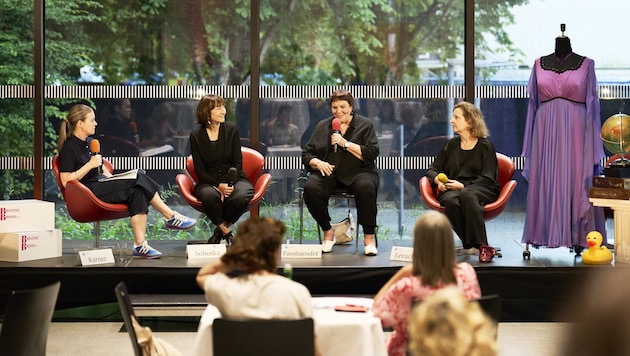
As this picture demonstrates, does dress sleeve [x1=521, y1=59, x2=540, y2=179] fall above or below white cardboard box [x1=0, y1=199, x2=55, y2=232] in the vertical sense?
above

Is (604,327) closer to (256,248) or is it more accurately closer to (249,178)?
(256,248)

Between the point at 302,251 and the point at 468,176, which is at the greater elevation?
the point at 468,176

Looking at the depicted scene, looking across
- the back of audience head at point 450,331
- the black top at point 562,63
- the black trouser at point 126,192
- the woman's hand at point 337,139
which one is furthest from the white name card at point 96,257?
the back of audience head at point 450,331

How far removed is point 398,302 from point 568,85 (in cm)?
367

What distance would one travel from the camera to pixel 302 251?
21.7 ft

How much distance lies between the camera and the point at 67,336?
5961 mm

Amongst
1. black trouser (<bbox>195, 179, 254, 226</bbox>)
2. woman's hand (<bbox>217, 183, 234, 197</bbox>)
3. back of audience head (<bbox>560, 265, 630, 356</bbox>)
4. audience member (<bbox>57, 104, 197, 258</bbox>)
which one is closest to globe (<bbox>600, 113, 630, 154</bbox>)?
black trouser (<bbox>195, 179, 254, 226</bbox>)

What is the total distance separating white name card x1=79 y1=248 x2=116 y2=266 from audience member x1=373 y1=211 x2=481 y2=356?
3.19 m

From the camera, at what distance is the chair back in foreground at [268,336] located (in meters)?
3.27

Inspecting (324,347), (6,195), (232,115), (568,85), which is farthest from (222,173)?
(324,347)

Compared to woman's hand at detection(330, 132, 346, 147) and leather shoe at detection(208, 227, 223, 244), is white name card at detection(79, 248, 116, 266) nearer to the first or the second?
leather shoe at detection(208, 227, 223, 244)

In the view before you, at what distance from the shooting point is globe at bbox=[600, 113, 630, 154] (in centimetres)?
668

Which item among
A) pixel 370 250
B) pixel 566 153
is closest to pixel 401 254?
pixel 370 250

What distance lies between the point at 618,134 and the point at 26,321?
4611mm
